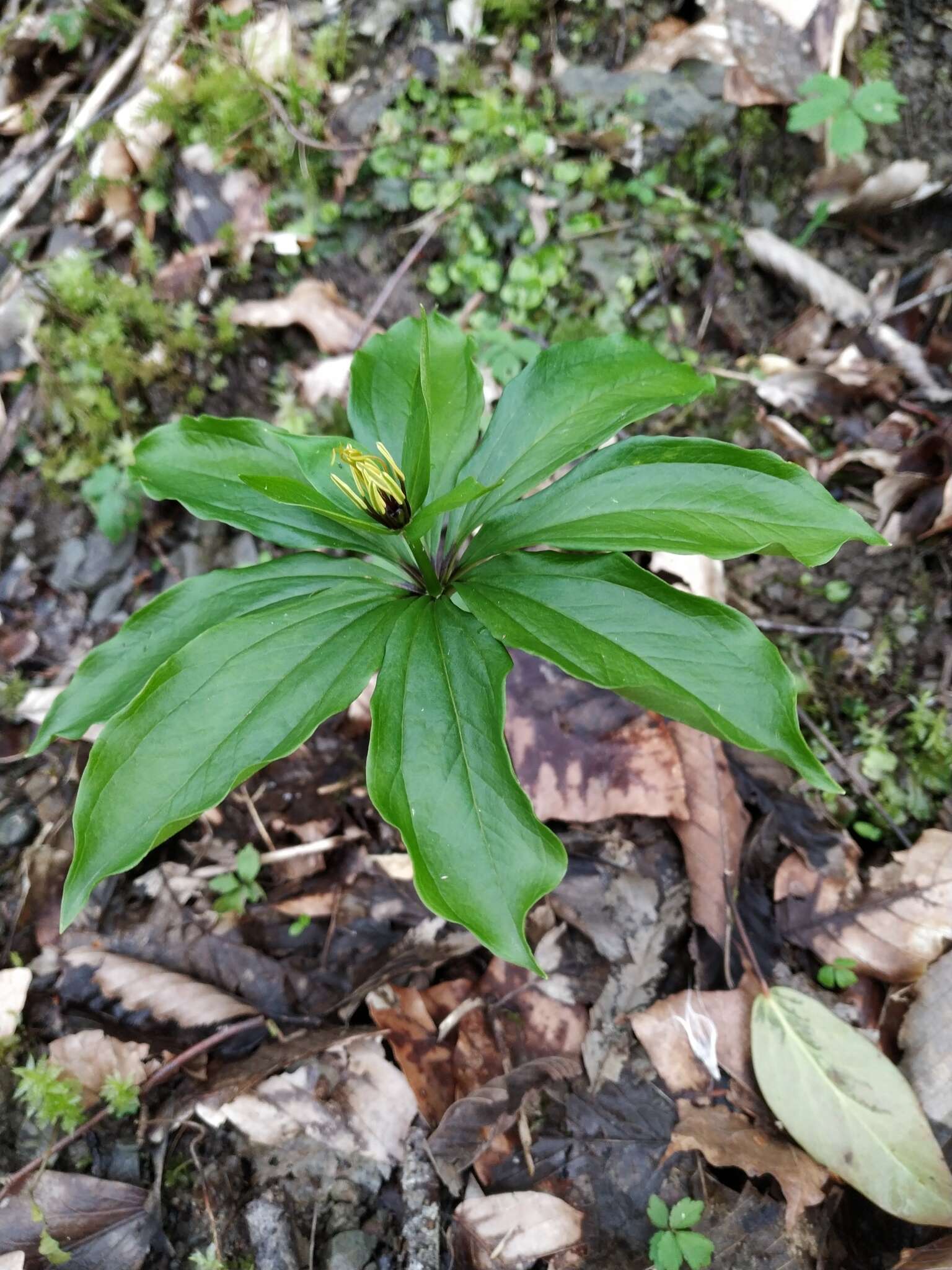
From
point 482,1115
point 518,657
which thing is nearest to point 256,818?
point 518,657

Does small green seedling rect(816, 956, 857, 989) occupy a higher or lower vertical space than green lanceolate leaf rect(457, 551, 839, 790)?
lower

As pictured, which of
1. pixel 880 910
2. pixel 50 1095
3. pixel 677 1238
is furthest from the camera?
pixel 880 910

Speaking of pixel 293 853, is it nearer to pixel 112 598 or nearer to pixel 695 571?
pixel 112 598

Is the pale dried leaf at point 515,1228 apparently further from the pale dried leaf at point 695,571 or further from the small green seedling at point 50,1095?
the pale dried leaf at point 695,571

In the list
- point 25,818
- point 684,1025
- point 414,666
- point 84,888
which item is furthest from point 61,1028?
point 684,1025

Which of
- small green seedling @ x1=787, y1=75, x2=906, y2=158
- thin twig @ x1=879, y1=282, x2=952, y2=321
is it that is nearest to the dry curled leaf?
thin twig @ x1=879, y1=282, x2=952, y2=321

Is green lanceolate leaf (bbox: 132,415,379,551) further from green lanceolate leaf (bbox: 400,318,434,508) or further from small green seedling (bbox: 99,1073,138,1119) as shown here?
small green seedling (bbox: 99,1073,138,1119)

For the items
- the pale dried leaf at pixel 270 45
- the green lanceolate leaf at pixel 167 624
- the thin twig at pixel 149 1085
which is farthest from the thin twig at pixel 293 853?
the pale dried leaf at pixel 270 45

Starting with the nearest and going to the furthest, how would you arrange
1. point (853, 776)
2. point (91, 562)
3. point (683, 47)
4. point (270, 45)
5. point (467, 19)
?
point (853, 776) → point (91, 562) → point (683, 47) → point (467, 19) → point (270, 45)
